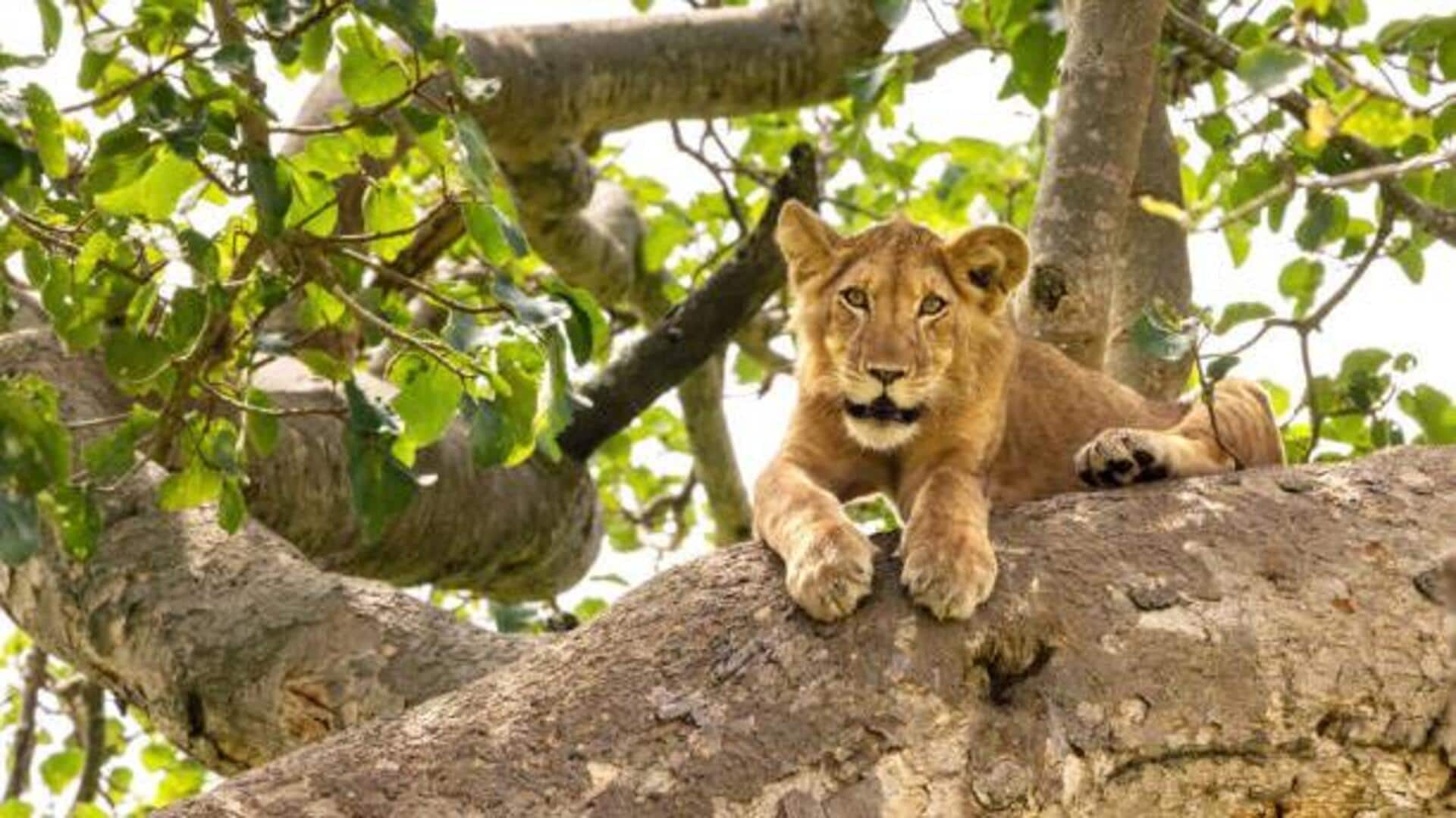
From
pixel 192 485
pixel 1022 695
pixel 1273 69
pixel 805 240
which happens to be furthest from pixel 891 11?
pixel 1273 69

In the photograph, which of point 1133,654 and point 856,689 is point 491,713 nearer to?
point 856,689

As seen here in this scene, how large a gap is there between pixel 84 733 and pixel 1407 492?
18.6 ft

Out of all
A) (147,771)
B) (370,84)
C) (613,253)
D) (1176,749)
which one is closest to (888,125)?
(613,253)

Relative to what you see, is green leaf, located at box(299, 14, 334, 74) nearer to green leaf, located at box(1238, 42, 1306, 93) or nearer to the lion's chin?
the lion's chin

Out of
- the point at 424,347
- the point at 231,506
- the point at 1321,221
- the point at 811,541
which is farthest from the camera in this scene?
the point at 1321,221

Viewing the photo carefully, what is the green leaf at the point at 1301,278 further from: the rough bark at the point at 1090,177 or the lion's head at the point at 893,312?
the lion's head at the point at 893,312

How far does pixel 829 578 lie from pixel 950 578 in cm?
20

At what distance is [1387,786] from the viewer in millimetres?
3729

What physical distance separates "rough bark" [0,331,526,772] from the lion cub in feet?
2.68

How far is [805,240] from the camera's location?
545cm

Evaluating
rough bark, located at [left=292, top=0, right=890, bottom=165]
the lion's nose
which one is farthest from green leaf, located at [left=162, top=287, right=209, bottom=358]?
rough bark, located at [left=292, top=0, right=890, bottom=165]

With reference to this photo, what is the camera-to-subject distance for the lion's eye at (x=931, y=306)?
203 inches

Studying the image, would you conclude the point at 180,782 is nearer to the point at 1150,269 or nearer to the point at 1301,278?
the point at 1150,269

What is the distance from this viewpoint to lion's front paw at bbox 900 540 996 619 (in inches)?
146
